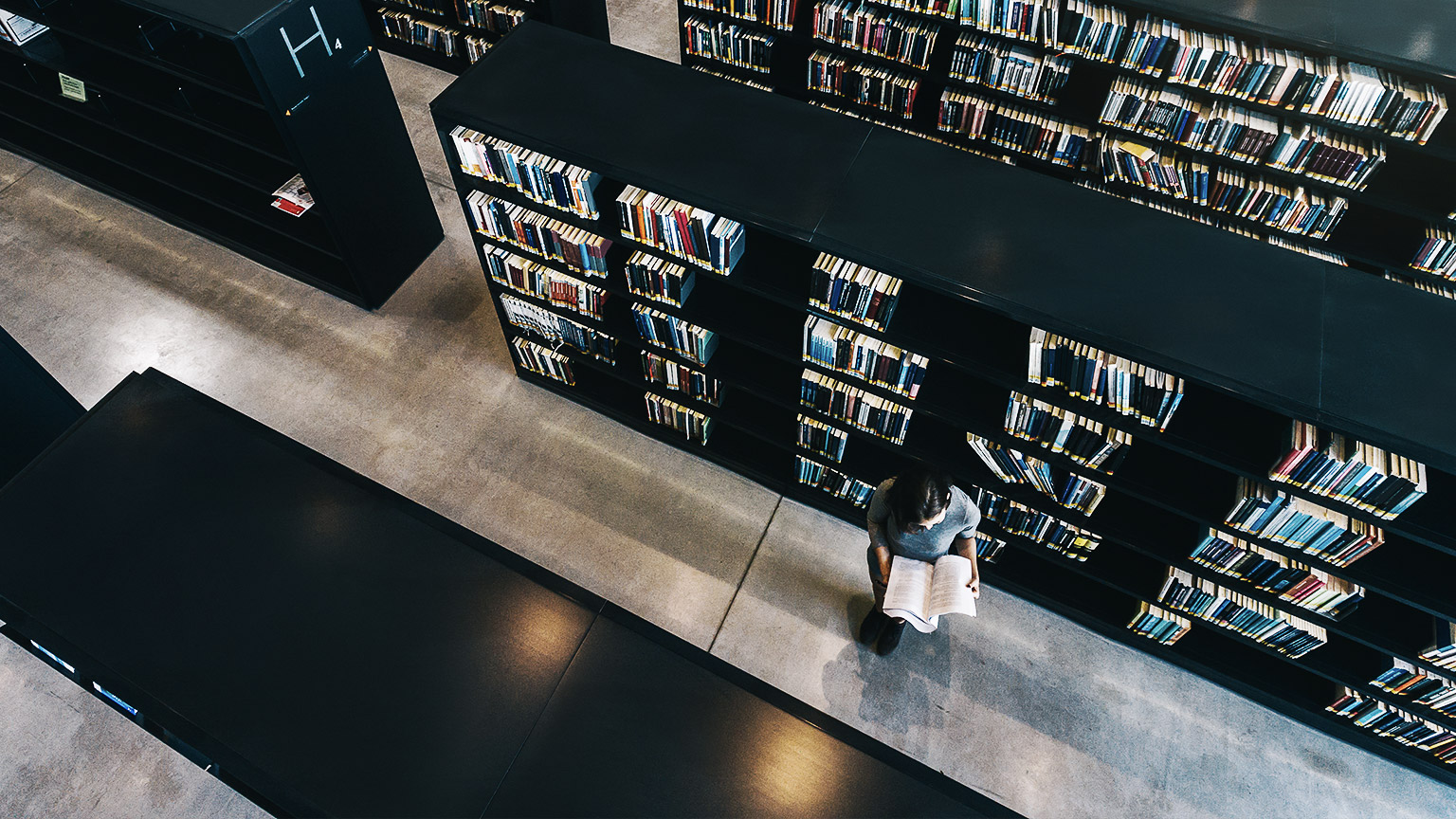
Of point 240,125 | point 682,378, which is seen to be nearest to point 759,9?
point 682,378

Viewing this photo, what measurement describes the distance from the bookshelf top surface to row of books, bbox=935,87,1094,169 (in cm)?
229

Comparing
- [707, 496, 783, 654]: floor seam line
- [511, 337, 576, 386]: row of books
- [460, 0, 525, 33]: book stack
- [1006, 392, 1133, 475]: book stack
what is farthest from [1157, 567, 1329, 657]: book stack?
[460, 0, 525, 33]: book stack

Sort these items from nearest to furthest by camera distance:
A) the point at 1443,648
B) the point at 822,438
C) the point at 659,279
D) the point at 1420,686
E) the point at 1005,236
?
1. the point at 1005,236
2. the point at 1443,648
3. the point at 1420,686
4. the point at 659,279
5. the point at 822,438

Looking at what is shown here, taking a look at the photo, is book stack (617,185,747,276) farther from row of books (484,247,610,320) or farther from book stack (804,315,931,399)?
row of books (484,247,610,320)

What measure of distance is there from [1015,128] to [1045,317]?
302 cm

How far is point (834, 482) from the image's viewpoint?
448cm

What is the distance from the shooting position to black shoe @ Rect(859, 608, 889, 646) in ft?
13.3

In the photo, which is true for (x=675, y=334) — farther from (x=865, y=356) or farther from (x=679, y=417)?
(x=865, y=356)

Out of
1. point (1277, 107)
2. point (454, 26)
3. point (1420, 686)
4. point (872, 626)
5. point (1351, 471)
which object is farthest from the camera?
point (454, 26)

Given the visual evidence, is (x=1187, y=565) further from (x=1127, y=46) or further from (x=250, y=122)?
(x=250, y=122)

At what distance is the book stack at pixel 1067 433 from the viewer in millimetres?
3285

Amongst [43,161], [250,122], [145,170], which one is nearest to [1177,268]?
[250,122]

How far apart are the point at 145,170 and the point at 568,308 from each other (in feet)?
11.4

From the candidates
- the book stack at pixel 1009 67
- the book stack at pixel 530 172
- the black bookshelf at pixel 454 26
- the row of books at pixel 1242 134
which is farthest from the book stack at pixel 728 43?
the book stack at pixel 530 172
